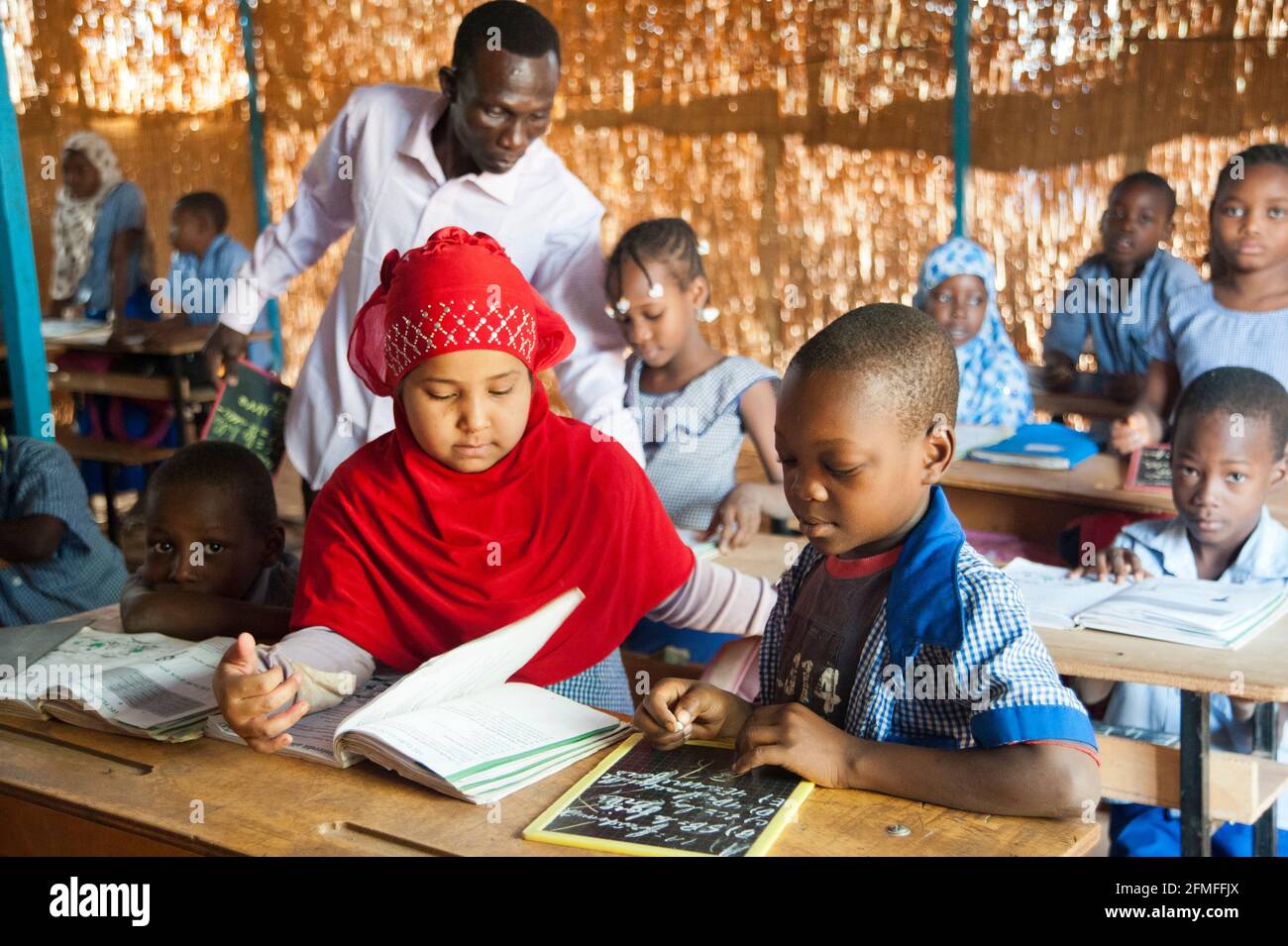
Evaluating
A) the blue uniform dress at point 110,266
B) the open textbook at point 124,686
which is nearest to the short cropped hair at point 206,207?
the blue uniform dress at point 110,266

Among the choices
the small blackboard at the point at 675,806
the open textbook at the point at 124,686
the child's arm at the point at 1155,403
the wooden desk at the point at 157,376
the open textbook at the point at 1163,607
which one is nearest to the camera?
the small blackboard at the point at 675,806

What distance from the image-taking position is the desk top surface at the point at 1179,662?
188 cm

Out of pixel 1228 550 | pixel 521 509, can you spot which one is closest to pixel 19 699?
pixel 521 509

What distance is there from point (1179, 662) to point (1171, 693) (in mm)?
727

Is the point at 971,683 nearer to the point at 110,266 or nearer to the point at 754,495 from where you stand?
the point at 754,495

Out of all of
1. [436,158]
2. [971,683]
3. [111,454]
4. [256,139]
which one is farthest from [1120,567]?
[256,139]

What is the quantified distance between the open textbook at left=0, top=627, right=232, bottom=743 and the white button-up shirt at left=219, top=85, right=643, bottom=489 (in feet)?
3.27

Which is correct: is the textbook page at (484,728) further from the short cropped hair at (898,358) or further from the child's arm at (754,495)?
the child's arm at (754,495)

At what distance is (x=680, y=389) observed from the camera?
10.4 ft

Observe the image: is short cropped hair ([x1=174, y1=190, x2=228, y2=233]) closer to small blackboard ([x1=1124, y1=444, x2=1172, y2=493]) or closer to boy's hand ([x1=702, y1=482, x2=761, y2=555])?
boy's hand ([x1=702, y1=482, x2=761, y2=555])

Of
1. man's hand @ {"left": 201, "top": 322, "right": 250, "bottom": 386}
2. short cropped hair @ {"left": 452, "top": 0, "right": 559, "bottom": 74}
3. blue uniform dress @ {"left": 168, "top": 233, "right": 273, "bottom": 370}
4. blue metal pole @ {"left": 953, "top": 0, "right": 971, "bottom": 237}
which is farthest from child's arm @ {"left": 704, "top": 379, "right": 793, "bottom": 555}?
blue uniform dress @ {"left": 168, "top": 233, "right": 273, "bottom": 370}

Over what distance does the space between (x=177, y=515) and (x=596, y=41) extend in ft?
17.1

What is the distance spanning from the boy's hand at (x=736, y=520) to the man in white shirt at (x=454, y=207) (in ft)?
0.77

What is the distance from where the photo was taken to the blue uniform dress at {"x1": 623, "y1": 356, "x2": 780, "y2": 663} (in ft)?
10.3
